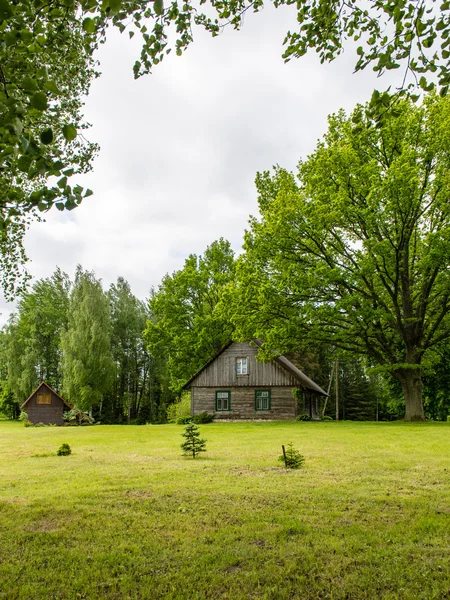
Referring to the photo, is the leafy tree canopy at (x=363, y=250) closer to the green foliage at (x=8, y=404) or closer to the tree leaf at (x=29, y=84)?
the tree leaf at (x=29, y=84)

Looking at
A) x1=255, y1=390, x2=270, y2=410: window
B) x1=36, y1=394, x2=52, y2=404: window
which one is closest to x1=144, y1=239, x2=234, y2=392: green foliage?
x1=255, y1=390, x2=270, y2=410: window

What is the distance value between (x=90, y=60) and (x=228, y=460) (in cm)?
1041

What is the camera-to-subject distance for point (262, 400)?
33.0 meters

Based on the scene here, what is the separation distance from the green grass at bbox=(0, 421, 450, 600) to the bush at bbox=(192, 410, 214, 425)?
21918 mm

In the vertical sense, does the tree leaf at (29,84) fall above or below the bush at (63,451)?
above

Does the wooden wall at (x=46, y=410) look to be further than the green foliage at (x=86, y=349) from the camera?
No

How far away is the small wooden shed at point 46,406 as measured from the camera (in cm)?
3950

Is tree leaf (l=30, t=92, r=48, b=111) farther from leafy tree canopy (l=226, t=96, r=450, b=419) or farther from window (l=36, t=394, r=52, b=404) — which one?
window (l=36, t=394, r=52, b=404)

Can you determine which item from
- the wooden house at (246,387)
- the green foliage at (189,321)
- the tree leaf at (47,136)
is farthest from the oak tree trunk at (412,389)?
the tree leaf at (47,136)

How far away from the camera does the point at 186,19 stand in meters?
5.79

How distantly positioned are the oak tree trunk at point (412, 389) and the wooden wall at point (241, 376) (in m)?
9.06

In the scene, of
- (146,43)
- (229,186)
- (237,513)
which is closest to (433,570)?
(237,513)

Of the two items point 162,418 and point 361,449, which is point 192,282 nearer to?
point 162,418

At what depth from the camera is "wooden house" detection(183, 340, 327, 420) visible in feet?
106
